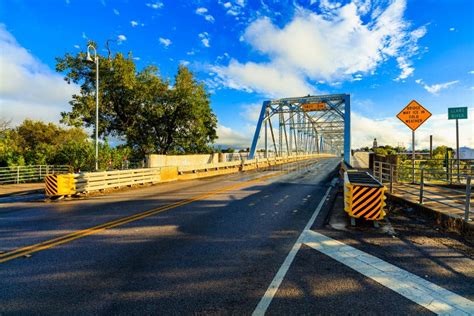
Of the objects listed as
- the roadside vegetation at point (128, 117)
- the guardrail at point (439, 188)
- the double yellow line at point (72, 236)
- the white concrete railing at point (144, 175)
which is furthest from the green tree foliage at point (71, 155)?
the guardrail at point (439, 188)

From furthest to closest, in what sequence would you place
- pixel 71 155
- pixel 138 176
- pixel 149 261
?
pixel 71 155, pixel 138 176, pixel 149 261

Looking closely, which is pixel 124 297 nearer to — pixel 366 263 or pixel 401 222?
pixel 366 263

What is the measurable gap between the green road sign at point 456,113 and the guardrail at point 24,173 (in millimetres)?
25592

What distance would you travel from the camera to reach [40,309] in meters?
2.93

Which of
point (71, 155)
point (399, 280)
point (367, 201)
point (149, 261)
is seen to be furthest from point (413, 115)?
point (71, 155)

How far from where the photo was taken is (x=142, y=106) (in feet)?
80.2

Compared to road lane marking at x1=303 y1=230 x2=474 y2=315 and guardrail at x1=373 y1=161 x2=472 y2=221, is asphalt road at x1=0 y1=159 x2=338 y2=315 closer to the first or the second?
road lane marking at x1=303 y1=230 x2=474 y2=315

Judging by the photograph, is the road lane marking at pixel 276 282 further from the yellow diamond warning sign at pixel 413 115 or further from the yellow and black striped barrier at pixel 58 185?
the yellow and black striped barrier at pixel 58 185

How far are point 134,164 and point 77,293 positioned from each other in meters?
21.8

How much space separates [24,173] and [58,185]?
11.6 metres

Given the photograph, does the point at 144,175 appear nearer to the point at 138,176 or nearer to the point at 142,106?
the point at 138,176

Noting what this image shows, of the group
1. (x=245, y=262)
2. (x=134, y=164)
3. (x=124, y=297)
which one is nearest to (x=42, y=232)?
(x=124, y=297)

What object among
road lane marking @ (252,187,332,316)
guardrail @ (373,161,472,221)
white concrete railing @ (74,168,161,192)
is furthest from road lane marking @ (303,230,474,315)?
white concrete railing @ (74,168,161,192)

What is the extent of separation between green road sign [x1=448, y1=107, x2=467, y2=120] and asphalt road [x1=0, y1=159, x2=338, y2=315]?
10025 mm
